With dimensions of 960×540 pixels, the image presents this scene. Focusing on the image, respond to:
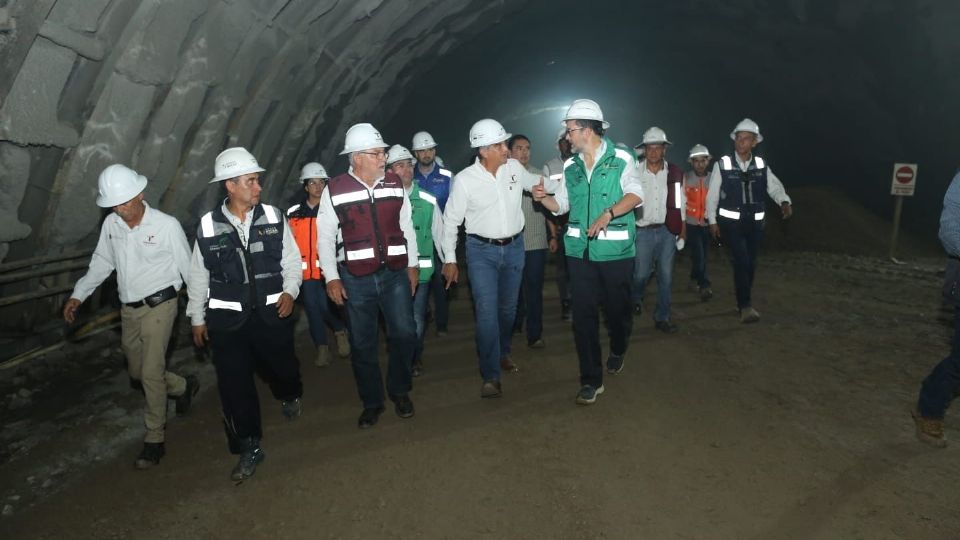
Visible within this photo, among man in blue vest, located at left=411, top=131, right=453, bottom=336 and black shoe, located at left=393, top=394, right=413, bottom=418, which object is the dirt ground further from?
man in blue vest, located at left=411, top=131, right=453, bottom=336

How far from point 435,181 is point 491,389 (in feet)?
8.38

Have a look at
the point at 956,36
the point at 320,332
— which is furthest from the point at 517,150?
the point at 956,36

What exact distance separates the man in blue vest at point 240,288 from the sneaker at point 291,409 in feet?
2.11

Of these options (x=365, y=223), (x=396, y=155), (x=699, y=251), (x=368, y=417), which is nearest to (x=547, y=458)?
(x=368, y=417)

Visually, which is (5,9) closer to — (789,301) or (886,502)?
(886,502)

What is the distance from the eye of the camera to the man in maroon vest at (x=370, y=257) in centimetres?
414

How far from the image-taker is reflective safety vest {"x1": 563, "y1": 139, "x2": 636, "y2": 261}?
4441 millimetres

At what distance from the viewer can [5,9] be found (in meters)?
3.80

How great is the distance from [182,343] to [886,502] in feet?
20.3

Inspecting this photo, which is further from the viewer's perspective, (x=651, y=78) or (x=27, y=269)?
(x=651, y=78)

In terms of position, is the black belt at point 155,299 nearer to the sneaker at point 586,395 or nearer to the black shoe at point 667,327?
the sneaker at point 586,395

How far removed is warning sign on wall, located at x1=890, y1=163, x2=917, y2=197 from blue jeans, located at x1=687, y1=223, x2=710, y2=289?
4.94 meters

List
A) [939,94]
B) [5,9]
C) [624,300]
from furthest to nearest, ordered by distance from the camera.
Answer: [939,94]
[624,300]
[5,9]

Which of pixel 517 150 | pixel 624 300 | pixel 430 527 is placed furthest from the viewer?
pixel 517 150
